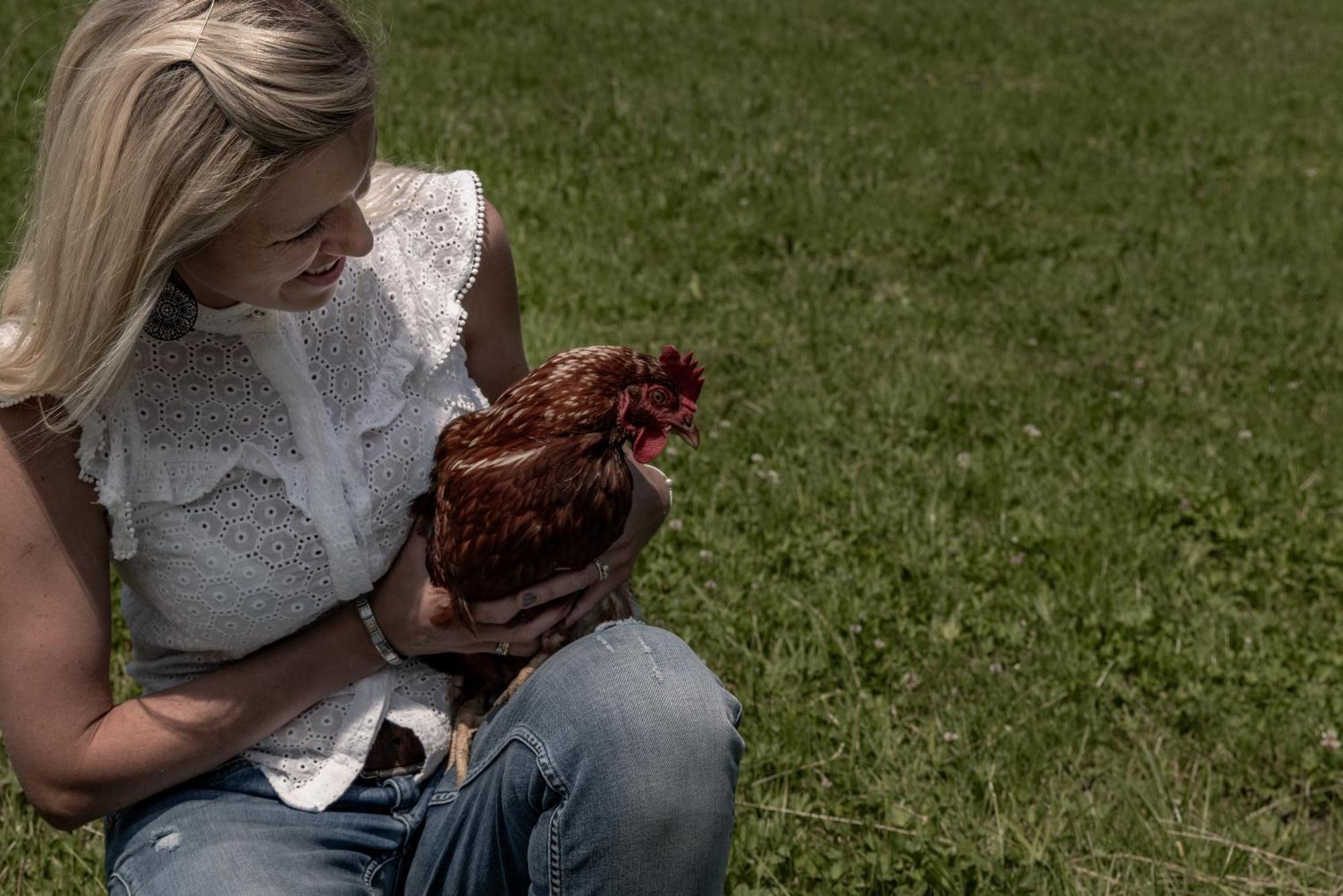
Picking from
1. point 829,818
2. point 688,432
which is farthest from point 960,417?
point 688,432

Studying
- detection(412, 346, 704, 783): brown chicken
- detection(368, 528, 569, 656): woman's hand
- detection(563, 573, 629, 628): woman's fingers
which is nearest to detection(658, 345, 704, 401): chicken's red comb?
detection(412, 346, 704, 783): brown chicken

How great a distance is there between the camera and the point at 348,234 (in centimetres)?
187

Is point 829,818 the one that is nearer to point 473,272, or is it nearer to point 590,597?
point 590,597

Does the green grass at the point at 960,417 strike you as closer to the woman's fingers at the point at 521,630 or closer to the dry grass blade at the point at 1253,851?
the dry grass blade at the point at 1253,851

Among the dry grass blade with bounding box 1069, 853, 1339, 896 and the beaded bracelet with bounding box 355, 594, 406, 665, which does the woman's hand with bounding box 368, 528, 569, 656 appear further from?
the dry grass blade with bounding box 1069, 853, 1339, 896

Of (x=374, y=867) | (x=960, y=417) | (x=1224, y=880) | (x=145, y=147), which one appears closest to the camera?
(x=145, y=147)

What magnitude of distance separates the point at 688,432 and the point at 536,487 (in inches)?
14.8

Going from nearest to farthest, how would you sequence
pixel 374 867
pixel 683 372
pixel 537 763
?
pixel 537 763
pixel 374 867
pixel 683 372

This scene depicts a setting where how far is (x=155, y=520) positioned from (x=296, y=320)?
0.41 metres

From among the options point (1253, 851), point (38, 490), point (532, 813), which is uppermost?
point (38, 490)

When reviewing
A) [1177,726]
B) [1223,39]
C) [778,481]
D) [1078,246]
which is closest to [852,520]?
[778,481]

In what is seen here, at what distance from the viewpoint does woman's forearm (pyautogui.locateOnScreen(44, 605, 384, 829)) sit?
1.87m

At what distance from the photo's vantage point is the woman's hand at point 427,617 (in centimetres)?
206

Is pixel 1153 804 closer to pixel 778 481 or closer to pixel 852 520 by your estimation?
pixel 852 520
